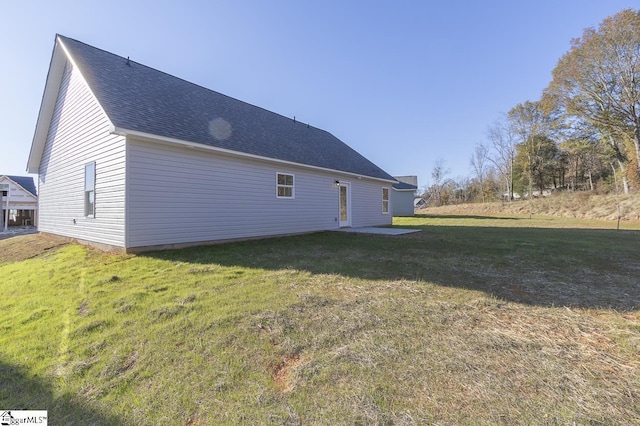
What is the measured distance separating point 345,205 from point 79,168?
1002 cm

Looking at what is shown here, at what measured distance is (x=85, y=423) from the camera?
6.12 feet

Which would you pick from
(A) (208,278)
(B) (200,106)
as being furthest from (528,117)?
(A) (208,278)

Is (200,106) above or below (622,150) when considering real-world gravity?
below

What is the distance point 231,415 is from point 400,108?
18.4 meters

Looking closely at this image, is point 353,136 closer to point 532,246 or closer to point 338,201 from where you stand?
point 338,201

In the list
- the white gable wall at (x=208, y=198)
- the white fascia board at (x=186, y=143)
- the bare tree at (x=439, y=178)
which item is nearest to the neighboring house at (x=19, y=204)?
the white gable wall at (x=208, y=198)

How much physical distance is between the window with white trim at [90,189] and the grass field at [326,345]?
3274mm

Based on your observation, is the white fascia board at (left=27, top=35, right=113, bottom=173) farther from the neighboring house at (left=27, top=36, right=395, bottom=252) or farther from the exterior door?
the exterior door

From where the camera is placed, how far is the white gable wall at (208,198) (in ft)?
23.0

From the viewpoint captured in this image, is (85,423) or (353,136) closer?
(85,423)

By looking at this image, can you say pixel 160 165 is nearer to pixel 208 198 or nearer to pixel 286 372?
pixel 208 198

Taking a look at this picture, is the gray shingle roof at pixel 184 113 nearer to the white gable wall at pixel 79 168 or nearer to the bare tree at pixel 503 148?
the white gable wall at pixel 79 168

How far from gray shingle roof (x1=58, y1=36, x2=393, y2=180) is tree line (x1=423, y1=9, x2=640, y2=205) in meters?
16.2

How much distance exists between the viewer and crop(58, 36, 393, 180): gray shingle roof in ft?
24.6
